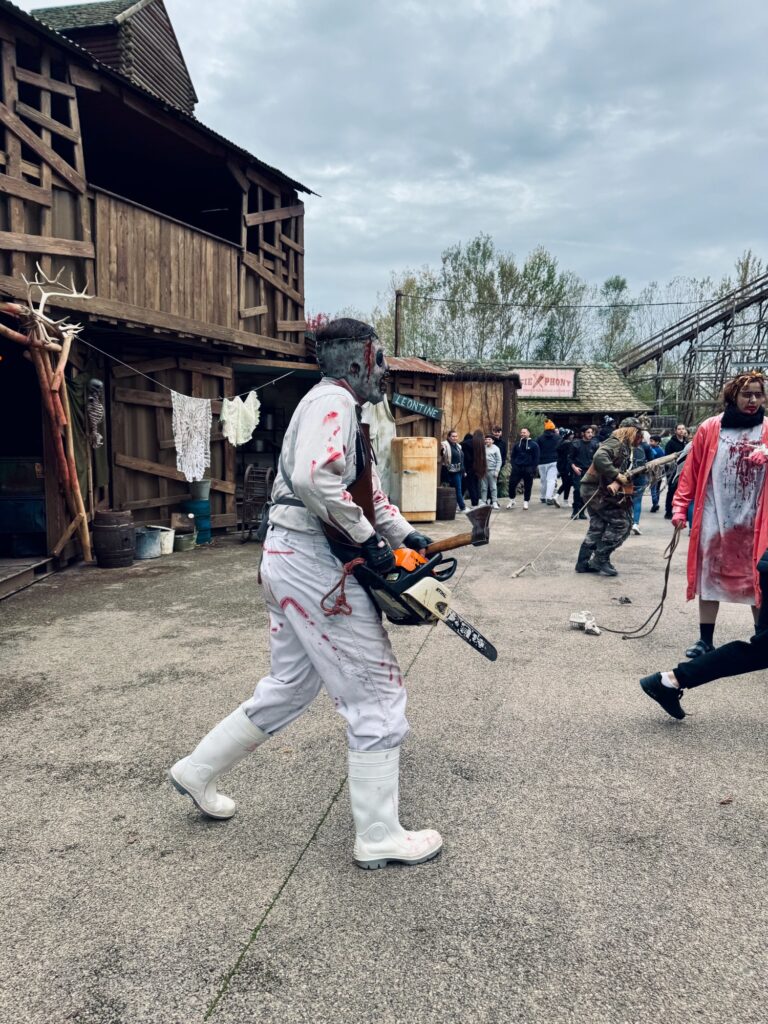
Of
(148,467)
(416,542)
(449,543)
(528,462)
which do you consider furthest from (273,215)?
(449,543)

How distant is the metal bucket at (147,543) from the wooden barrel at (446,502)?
18.8 feet

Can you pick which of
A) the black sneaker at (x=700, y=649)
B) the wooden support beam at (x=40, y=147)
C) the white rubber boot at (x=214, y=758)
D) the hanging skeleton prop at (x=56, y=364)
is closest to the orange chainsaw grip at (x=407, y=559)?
the white rubber boot at (x=214, y=758)

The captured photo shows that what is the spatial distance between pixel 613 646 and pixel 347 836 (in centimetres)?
327

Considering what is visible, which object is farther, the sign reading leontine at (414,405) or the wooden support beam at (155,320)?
the sign reading leontine at (414,405)

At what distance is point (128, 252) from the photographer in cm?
855

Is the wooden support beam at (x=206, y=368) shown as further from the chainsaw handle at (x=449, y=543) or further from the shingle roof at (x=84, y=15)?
the chainsaw handle at (x=449, y=543)

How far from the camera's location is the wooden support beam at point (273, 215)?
1084 cm

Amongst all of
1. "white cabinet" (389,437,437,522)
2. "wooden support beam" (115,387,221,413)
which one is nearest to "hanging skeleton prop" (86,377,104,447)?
"wooden support beam" (115,387,221,413)

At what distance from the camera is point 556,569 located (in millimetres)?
8641

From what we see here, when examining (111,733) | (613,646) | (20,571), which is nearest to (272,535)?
(111,733)

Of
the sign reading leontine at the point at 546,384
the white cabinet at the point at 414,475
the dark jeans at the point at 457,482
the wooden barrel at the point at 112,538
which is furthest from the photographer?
the sign reading leontine at the point at 546,384

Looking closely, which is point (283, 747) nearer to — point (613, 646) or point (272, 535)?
point (272, 535)

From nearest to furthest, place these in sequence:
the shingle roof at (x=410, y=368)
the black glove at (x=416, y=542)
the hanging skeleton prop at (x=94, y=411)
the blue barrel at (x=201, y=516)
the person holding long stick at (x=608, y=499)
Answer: the black glove at (x=416, y=542) < the person holding long stick at (x=608, y=499) < the hanging skeleton prop at (x=94, y=411) < the blue barrel at (x=201, y=516) < the shingle roof at (x=410, y=368)

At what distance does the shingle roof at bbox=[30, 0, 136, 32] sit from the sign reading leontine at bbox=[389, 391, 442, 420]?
7.78 metres
